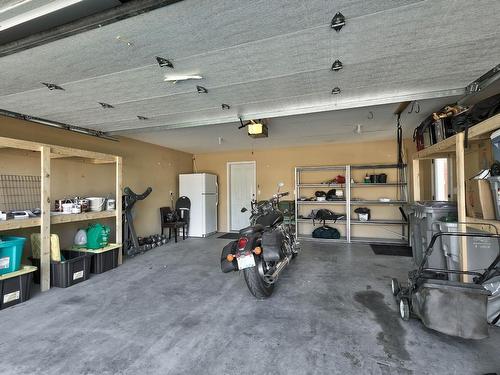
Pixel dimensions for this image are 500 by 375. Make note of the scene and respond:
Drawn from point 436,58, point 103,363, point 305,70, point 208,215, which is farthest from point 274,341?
point 208,215

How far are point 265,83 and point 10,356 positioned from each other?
2.88 meters

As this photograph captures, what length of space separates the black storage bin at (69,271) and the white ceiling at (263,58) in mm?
1879

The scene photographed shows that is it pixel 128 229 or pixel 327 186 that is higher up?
pixel 327 186

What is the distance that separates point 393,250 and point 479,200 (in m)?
2.78

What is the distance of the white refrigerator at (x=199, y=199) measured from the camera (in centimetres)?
607

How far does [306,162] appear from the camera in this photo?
20.0 feet

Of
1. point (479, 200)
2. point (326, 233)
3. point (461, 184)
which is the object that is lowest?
point (326, 233)

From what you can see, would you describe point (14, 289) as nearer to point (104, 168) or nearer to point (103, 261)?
point (103, 261)

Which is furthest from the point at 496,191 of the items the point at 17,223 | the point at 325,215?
the point at 17,223

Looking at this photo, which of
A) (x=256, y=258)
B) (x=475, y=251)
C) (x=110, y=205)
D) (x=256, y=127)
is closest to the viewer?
(x=475, y=251)

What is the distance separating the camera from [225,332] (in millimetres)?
1989

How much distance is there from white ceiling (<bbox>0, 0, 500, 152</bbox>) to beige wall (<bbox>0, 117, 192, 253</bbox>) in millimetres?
639

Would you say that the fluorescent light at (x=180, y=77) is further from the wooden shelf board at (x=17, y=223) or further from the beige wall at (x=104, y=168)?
the beige wall at (x=104, y=168)

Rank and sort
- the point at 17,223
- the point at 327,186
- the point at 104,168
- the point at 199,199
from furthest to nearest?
the point at 199,199 → the point at 327,186 → the point at 104,168 → the point at 17,223
